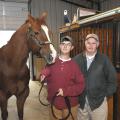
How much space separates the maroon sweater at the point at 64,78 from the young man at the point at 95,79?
11 centimetres

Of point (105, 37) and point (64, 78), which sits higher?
point (105, 37)

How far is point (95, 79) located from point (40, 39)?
0.66 meters

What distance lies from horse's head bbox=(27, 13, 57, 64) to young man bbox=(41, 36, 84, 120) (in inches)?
7.6

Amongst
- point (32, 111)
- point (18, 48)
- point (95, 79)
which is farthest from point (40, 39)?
point (32, 111)

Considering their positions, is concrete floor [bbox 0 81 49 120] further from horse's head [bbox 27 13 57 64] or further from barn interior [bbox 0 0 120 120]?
horse's head [bbox 27 13 57 64]

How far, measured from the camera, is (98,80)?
1.85 meters

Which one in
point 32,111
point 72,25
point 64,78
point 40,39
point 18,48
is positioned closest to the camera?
point 64,78

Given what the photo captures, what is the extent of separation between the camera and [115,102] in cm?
245

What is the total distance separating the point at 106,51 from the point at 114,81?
2.67 ft

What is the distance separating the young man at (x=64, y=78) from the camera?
1.78 m

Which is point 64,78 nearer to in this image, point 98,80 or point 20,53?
point 98,80

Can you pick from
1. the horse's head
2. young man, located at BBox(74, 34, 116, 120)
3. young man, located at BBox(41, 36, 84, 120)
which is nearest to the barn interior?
the horse's head

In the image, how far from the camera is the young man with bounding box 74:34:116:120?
1839 millimetres

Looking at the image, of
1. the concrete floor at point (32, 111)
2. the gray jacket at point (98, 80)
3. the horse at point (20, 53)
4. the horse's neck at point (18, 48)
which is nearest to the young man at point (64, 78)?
the gray jacket at point (98, 80)
